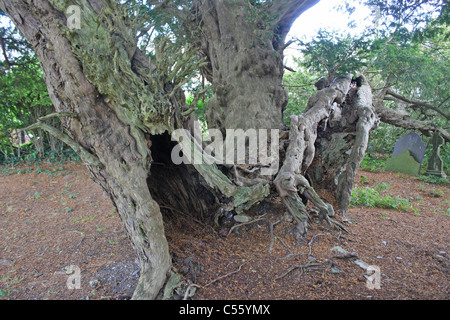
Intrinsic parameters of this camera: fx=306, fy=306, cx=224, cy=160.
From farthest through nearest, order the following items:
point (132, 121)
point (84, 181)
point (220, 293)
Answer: point (84, 181), point (132, 121), point (220, 293)

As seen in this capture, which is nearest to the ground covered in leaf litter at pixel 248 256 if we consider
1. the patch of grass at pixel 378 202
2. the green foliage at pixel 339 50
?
the patch of grass at pixel 378 202

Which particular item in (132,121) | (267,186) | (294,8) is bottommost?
(267,186)

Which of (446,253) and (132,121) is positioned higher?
(132,121)

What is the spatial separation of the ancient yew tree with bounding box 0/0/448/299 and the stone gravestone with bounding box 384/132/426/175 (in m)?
4.34

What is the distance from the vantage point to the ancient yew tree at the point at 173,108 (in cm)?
277

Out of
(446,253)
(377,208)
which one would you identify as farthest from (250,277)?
(377,208)

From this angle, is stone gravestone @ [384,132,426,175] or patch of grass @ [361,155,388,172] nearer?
stone gravestone @ [384,132,426,175]

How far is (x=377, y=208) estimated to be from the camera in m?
5.30

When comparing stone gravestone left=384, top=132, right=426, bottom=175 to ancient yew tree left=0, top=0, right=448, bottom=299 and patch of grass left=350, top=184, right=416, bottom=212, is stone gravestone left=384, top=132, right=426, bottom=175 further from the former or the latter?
ancient yew tree left=0, top=0, right=448, bottom=299

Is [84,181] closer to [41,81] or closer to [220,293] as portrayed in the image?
[41,81]

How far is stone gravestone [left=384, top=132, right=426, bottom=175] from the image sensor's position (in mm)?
8531

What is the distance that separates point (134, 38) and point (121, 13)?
25 centimetres
